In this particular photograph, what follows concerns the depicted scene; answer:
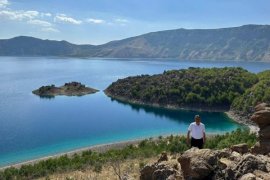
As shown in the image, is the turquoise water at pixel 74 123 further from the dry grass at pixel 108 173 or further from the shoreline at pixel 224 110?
the dry grass at pixel 108 173

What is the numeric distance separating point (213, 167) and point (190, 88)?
3702 inches

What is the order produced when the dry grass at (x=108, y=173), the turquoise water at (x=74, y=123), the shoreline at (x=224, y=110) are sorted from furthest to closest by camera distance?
1. the shoreline at (x=224, y=110)
2. the turquoise water at (x=74, y=123)
3. the dry grass at (x=108, y=173)

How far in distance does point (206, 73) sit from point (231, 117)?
33567 millimetres

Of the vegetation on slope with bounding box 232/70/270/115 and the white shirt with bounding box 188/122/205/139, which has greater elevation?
the white shirt with bounding box 188/122/205/139

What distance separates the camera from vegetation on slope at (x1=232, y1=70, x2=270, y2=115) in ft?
284

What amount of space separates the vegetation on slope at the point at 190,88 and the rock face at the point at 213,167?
84.5m

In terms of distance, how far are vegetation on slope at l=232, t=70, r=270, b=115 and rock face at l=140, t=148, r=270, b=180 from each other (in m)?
72.3

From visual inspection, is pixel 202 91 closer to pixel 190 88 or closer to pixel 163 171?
pixel 190 88

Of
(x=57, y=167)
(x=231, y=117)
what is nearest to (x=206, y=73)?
(x=231, y=117)

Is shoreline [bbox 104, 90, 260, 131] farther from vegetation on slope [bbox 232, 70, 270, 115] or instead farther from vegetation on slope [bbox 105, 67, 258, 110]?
vegetation on slope [bbox 232, 70, 270, 115]

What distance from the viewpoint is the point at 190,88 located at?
10800 cm

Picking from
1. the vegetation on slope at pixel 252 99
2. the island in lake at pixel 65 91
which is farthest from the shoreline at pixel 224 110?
the island in lake at pixel 65 91

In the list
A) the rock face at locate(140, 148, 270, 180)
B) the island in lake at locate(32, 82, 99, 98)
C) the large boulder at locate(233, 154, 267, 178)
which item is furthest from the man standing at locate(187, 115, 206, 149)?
the island in lake at locate(32, 82, 99, 98)

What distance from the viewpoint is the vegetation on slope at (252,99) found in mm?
86562
